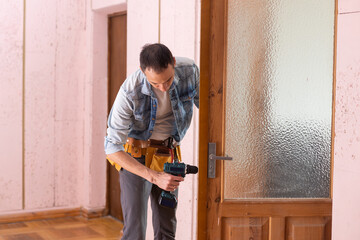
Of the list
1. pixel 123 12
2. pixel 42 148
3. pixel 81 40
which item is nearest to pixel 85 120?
pixel 42 148

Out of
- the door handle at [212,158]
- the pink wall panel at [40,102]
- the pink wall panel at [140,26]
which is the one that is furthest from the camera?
the pink wall panel at [40,102]

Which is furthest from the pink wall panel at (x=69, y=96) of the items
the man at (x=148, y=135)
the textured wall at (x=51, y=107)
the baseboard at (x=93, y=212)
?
the man at (x=148, y=135)

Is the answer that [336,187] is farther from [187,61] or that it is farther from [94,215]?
[94,215]

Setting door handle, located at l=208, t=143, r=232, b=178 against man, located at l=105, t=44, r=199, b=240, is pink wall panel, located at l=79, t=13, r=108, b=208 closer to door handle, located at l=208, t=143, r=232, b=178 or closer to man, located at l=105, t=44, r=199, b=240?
Answer: man, located at l=105, t=44, r=199, b=240

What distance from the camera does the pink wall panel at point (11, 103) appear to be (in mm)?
4496

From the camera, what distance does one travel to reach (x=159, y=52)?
80.1 inches

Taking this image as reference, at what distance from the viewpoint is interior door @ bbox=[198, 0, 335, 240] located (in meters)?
2.33

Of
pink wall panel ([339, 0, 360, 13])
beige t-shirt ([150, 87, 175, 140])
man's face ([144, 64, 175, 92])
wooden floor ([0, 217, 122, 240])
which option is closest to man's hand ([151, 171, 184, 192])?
beige t-shirt ([150, 87, 175, 140])

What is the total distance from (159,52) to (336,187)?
0.96 metres

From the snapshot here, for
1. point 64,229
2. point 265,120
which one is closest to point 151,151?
point 265,120

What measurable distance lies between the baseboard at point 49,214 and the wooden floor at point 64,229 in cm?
5

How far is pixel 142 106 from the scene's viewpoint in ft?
7.48

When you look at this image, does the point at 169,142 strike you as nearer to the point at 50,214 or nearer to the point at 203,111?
the point at 203,111

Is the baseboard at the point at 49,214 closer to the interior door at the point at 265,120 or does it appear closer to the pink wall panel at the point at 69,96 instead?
the pink wall panel at the point at 69,96
